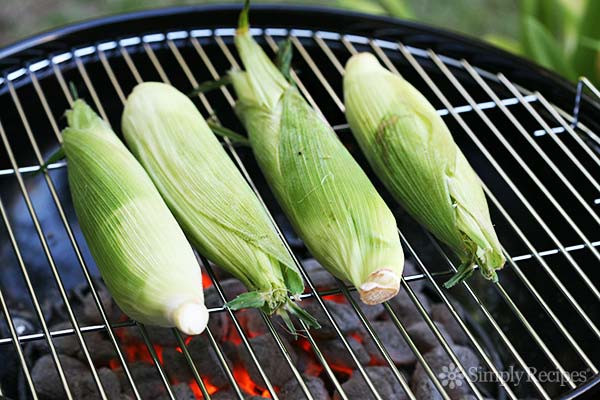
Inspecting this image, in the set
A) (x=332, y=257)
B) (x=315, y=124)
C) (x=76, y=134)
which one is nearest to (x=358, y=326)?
(x=332, y=257)

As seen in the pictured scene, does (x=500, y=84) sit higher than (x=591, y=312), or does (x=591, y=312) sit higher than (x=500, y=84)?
(x=500, y=84)

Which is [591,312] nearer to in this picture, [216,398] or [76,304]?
[216,398]

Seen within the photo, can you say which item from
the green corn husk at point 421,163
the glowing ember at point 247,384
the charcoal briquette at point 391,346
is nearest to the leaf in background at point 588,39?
the green corn husk at point 421,163

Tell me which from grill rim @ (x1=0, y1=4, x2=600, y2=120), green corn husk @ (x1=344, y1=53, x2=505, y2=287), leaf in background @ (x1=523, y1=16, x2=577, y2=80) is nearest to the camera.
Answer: green corn husk @ (x1=344, y1=53, x2=505, y2=287)

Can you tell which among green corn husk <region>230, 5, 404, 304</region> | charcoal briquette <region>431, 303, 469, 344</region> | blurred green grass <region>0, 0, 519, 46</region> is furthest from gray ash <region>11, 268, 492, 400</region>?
blurred green grass <region>0, 0, 519, 46</region>

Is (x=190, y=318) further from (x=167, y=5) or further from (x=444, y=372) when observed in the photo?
(x=167, y=5)

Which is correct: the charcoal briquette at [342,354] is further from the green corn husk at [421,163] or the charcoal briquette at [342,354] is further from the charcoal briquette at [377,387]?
the green corn husk at [421,163]

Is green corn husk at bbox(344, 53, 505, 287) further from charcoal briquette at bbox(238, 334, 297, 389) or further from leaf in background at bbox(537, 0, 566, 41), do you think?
leaf in background at bbox(537, 0, 566, 41)
